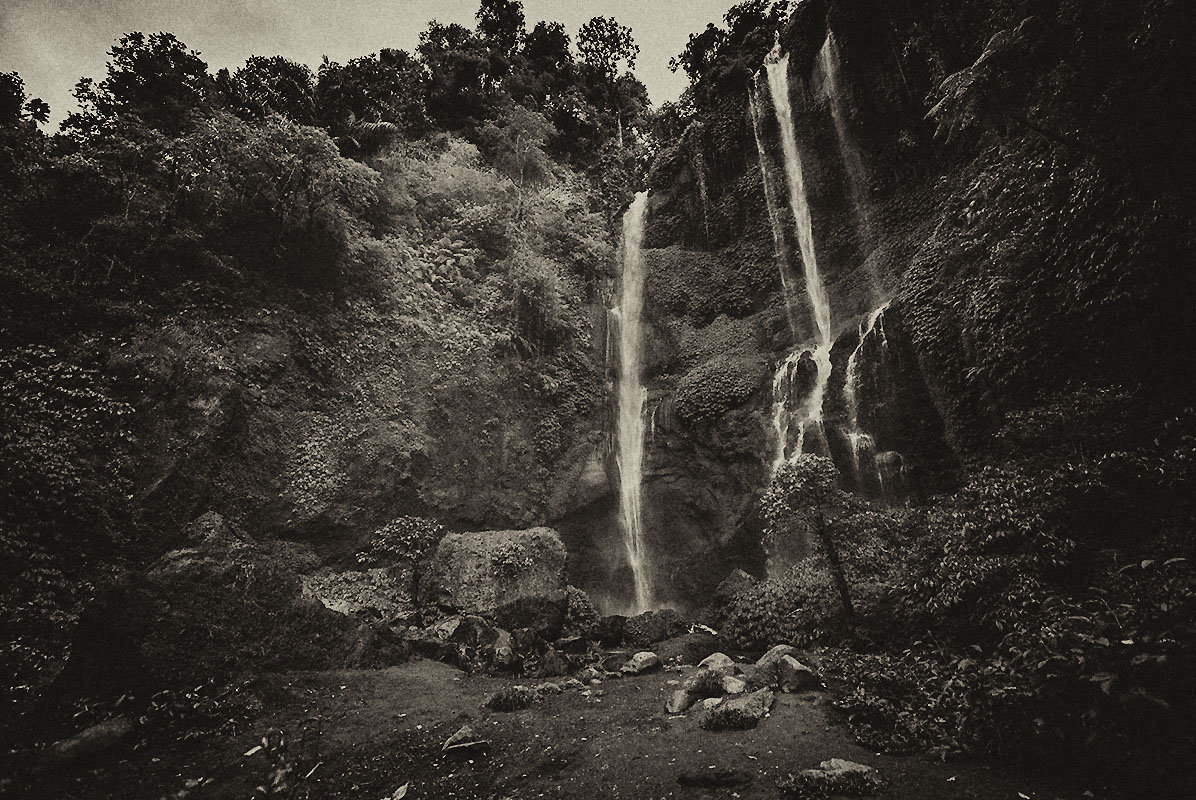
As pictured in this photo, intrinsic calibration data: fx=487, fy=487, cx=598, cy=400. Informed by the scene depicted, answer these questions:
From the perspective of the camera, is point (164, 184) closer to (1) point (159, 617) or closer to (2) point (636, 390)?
(1) point (159, 617)

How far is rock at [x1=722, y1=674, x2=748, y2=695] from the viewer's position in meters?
6.41

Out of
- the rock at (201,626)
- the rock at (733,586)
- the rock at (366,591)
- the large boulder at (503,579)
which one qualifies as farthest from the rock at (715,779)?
the rock at (366,591)

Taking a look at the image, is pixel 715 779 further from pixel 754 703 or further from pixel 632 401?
pixel 632 401

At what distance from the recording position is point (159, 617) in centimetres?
608

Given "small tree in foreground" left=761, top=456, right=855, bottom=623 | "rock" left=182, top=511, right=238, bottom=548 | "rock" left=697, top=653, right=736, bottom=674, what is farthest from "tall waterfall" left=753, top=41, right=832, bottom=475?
"rock" left=182, top=511, right=238, bottom=548

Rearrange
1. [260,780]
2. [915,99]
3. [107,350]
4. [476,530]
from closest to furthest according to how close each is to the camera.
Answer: [260,780] < [107,350] < [476,530] < [915,99]

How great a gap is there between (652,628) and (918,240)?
12.0m

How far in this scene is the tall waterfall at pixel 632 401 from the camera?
45.5 feet

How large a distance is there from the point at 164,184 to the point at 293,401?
549 centimetres

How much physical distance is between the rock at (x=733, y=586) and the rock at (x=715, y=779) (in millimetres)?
6296

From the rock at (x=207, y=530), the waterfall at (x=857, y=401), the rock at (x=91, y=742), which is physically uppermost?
the waterfall at (x=857, y=401)

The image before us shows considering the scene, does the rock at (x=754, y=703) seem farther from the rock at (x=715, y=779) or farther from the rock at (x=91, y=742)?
the rock at (x=91, y=742)

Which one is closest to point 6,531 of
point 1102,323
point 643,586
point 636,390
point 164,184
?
point 164,184

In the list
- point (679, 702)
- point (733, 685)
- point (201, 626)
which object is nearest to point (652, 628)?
point (733, 685)
